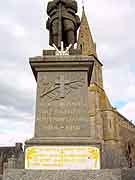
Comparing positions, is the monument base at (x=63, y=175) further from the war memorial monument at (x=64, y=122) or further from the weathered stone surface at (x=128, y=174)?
the weathered stone surface at (x=128, y=174)

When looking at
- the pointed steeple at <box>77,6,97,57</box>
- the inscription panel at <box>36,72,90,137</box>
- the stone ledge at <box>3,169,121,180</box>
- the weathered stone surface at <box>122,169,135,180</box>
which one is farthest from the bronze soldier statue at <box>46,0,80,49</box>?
the pointed steeple at <box>77,6,97,57</box>

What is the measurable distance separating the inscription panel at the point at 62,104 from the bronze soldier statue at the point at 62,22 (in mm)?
1386

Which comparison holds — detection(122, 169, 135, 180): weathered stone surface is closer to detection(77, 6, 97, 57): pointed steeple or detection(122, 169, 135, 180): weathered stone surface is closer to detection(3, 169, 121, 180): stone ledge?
detection(3, 169, 121, 180): stone ledge

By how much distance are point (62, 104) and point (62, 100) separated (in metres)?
0.11

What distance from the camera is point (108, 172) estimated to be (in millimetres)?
5902

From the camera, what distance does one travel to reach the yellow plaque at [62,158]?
251 inches

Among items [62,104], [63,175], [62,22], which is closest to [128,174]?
[63,175]

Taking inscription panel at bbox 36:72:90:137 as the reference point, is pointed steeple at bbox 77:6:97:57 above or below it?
above

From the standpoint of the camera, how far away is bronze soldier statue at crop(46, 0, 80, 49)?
848 centimetres

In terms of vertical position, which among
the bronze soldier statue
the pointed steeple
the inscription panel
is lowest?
the inscription panel

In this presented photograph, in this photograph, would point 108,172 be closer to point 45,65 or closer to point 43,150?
point 43,150

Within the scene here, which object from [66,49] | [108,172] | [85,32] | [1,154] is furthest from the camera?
[85,32]

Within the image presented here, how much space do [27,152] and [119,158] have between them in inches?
85.4

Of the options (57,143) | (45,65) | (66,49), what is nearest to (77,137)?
(57,143)
